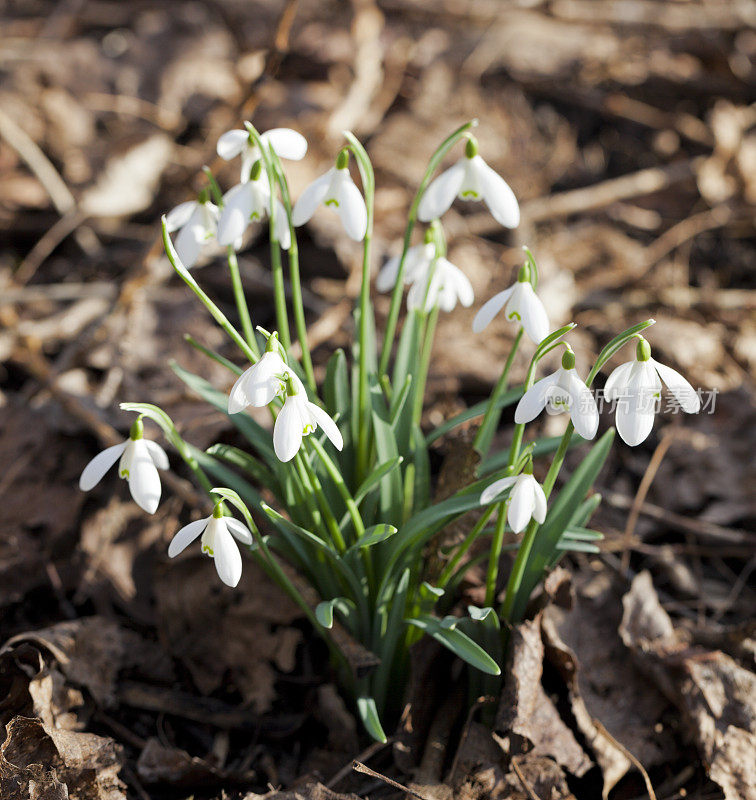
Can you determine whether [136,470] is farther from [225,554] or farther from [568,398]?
[568,398]

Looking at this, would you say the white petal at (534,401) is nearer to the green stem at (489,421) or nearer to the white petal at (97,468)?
the green stem at (489,421)

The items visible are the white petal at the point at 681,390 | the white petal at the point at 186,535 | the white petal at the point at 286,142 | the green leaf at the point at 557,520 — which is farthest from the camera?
the green leaf at the point at 557,520

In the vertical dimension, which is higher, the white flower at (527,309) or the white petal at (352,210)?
the white petal at (352,210)

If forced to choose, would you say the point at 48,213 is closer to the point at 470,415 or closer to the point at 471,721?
the point at 470,415

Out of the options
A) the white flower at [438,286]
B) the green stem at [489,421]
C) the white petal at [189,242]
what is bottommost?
the green stem at [489,421]

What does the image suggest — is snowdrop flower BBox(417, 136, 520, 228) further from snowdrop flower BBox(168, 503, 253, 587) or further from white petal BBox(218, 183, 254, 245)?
snowdrop flower BBox(168, 503, 253, 587)

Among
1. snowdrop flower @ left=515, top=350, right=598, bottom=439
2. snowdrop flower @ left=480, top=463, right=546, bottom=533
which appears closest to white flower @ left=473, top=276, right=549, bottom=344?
snowdrop flower @ left=515, top=350, right=598, bottom=439

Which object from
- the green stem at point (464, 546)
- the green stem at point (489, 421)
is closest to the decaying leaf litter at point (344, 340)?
the green stem at point (489, 421)
